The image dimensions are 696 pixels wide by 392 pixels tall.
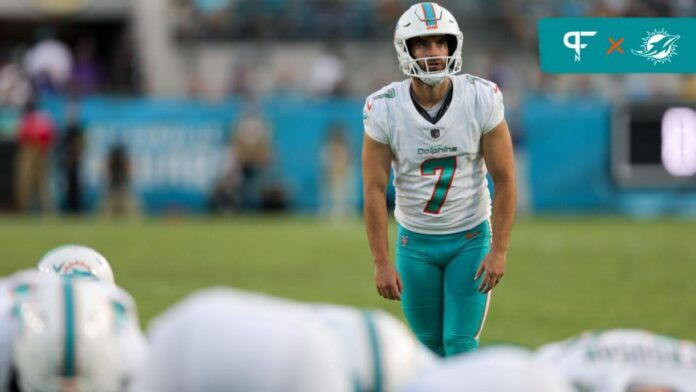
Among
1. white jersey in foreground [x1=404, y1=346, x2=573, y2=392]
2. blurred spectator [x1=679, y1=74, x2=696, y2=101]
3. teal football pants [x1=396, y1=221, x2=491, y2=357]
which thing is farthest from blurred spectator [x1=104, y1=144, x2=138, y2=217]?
white jersey in foreground [x1=404, y1=346, x2=573, y2=392]

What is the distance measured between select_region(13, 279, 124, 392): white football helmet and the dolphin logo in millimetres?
3577

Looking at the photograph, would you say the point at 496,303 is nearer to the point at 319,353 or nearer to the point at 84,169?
the point at 319,353

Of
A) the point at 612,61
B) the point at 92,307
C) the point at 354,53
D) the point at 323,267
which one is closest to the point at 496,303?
the point at 323,267

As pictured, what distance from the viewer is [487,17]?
24.7 m

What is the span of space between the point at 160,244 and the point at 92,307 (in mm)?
12483

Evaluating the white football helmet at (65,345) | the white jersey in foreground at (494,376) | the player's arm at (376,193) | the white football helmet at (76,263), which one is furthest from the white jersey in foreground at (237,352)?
the player's arm at (376,193)

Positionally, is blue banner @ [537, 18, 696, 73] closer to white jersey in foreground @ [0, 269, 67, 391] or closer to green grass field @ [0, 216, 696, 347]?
green grass field @ [0, 216, 696, 347]

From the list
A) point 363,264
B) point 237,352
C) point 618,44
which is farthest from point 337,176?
point 237,352

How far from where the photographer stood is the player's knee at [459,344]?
6.04 m

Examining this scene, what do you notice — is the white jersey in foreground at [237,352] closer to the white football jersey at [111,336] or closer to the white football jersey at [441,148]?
the white football jersey at [111,336]

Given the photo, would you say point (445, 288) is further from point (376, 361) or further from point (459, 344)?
point (376, 361)

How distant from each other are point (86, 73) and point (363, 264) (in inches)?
427

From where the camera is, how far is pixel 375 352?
3490mm

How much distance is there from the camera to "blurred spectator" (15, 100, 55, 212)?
20000 mm
